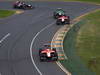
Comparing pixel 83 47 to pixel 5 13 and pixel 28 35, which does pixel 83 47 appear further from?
pixel 5 13

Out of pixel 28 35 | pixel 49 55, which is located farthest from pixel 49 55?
pixel 28 35

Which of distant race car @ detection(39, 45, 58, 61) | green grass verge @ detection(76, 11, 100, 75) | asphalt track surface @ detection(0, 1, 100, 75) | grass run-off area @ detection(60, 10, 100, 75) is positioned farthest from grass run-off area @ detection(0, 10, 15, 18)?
distant race car @ detection(39, 45, 58, 61)

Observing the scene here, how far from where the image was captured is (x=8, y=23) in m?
62.2

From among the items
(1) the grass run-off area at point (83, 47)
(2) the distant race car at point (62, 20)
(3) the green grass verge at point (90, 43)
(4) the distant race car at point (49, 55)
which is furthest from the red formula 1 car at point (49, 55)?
(2) the distant race car at point (62, 20)

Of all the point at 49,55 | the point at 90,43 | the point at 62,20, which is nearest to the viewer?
the point at 49,55

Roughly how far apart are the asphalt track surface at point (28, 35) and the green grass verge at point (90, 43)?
3573mm

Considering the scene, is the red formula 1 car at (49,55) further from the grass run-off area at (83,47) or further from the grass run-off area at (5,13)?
the grass run-off area at (5,13)

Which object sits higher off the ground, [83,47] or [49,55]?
[49,55]

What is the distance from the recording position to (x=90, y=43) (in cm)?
4575

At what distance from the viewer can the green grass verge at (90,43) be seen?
37.8m

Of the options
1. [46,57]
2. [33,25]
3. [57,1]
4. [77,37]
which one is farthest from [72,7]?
[46,57]

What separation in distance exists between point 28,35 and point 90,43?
10686 millimetres

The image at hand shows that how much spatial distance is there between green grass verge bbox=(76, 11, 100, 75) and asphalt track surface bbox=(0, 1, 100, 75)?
3.57 meters

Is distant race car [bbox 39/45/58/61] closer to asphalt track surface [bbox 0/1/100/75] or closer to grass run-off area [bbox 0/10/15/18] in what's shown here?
asphalt track surface [bbox 0/1/100/75]
